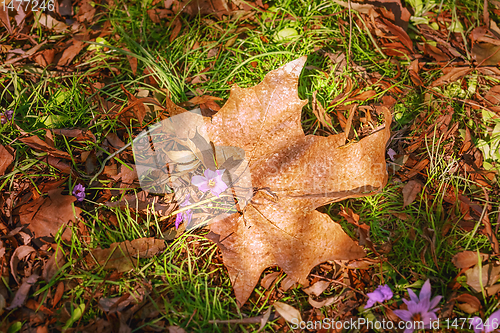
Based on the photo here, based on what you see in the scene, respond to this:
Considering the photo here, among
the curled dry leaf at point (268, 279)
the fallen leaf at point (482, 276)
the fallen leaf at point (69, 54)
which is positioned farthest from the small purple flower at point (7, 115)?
the fallen leaf at point (482, 276)

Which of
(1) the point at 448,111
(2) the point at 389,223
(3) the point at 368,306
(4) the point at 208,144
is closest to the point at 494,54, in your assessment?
(1) the point at 448,111

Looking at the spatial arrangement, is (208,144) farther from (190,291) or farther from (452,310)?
(452,310)

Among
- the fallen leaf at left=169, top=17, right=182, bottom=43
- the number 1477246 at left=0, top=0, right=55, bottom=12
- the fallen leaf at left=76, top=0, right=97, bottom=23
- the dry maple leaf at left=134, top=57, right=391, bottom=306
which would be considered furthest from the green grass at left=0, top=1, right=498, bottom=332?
the number 1477246 at left=0, top=0, right=55, bottom=12

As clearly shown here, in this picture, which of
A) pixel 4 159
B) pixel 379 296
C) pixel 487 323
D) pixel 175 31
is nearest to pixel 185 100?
pixel 175 31

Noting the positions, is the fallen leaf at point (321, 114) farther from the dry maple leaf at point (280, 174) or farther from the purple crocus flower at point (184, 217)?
the purple crocus flower at point (184, 217)

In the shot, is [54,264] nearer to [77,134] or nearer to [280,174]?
[77,134]

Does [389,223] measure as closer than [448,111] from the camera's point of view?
Yes
